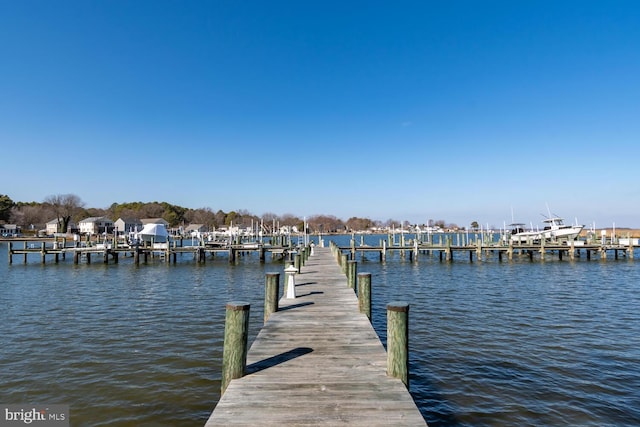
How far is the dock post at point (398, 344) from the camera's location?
6008 mm

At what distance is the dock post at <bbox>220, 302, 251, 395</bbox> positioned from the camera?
5.98 meters

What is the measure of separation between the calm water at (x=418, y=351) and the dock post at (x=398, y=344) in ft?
7.93

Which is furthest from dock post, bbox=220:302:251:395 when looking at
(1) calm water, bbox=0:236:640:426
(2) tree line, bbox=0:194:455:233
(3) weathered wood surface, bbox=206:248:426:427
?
(2) tree line, bbox=0:194:455:233

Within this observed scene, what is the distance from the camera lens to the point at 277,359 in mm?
6824

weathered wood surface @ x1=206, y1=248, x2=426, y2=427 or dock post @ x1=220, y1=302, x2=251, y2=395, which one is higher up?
dock post @ x1=220, y1=302, x2=251, y2=395

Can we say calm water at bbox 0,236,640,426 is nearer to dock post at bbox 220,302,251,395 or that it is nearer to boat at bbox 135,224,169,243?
dock post at bbox 220,302,251,395

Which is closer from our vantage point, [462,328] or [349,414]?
[349,414]

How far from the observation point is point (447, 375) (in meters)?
9.68

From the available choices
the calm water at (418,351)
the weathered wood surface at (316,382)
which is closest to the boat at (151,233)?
the calm water at (418,351)

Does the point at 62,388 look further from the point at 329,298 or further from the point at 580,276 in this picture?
the point at 580,276

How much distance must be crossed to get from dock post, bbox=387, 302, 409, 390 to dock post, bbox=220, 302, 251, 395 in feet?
7.86

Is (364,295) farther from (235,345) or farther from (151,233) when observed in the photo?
(151,233)

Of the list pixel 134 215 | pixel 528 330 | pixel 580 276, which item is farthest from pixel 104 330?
pixel 134 215

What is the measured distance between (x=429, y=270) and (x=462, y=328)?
20850mm
